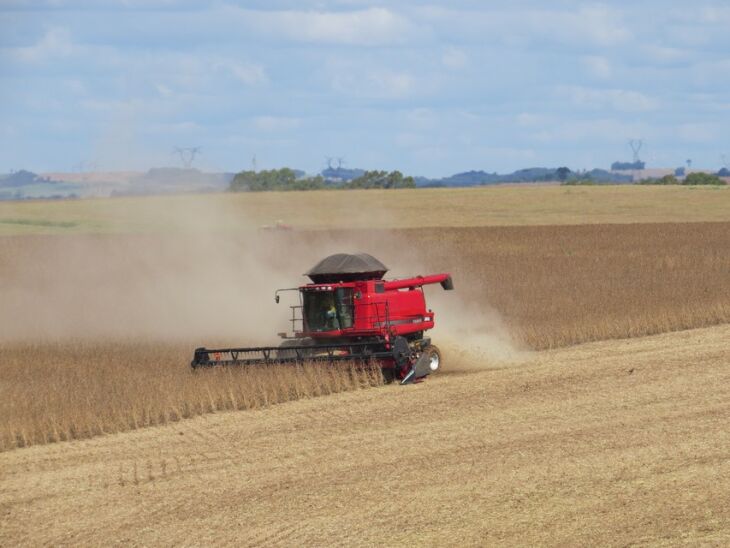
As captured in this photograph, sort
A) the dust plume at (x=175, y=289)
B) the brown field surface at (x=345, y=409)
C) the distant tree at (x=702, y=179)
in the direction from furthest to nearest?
1. the distant tree at (x=702, y=179)
2. the dust plume at (x=175, y=289)
3. the brown field surface at (x=345, y=409)

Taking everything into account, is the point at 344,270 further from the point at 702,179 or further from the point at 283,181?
the point at 702,179

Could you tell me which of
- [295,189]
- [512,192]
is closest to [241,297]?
[512,192]

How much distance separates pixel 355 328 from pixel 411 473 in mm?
7536

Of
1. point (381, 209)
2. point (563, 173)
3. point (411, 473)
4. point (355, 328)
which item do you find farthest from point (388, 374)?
point (563, 173)

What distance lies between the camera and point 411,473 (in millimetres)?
12828

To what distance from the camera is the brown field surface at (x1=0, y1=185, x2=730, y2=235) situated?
106ft

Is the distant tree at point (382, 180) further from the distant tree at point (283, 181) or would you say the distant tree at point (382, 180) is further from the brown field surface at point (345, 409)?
the brown field surface at point (345, 409)

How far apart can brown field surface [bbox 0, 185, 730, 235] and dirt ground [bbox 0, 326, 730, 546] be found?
1507 centimetres

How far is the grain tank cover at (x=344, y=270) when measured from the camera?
68.0 feet

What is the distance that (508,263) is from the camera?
4078 centimetres

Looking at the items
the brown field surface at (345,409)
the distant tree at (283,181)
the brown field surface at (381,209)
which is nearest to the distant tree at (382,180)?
the distant tree at (283,181)

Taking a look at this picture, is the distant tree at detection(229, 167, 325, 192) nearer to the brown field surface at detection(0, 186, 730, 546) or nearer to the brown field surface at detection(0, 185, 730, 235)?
the brown field surface at detection(0, 185, 730, 235)

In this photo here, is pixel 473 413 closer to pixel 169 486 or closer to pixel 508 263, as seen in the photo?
pixel 169 486

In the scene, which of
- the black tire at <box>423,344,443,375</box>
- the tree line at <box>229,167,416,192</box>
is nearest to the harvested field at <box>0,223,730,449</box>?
the black tire at <box>423,344,443,375</box>
